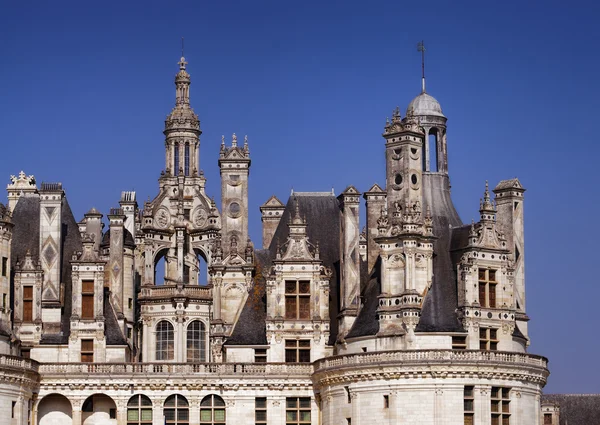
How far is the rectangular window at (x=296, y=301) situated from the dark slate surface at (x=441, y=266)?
22.2ft

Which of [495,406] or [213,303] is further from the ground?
[213,303]

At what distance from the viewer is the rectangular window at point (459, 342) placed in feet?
259

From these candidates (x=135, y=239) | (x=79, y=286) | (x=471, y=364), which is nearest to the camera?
(x=471, y=364)

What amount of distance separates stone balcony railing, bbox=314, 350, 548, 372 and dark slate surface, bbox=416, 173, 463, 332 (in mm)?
1387

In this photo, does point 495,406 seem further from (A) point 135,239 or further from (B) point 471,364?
(A) point 135,239

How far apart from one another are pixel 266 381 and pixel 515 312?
39.3 feet

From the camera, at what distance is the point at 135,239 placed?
91.8 metres

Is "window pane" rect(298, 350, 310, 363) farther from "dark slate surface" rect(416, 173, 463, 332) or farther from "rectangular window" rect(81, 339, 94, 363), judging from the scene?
"rectangular window" rect(81, 339, 94, 363)

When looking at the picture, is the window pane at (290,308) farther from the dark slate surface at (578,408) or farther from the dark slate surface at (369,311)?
the dark slate surface at (578,408)

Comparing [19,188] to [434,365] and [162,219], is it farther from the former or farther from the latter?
[434,365]

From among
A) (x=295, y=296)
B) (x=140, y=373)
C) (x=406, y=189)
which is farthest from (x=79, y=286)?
(x=406, y=189)

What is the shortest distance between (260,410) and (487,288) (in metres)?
12.0

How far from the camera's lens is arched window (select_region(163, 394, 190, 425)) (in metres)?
82.4

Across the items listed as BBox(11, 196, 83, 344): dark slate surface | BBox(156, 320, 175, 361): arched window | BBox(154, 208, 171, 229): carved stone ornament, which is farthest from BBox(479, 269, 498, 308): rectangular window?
BBox(11, 196, 83, 344): dark slate surface
